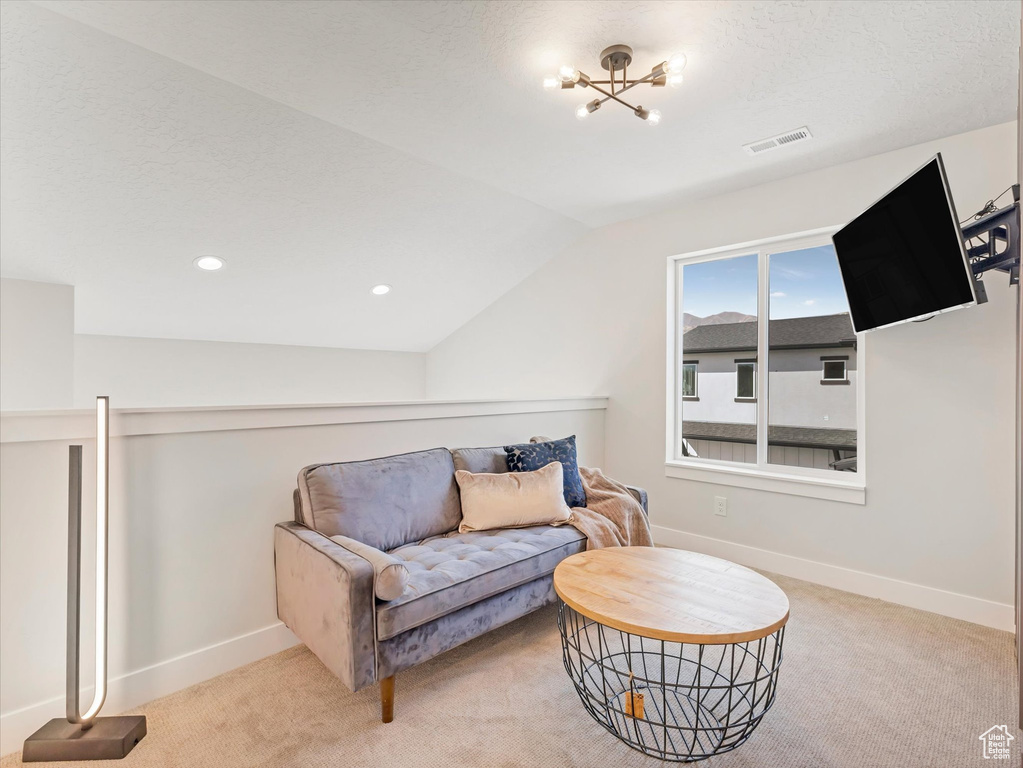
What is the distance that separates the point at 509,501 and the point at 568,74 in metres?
1.96

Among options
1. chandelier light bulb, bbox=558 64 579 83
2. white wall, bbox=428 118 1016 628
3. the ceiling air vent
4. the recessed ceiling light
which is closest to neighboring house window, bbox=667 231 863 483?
white wall, bbox=428 118 1016 628

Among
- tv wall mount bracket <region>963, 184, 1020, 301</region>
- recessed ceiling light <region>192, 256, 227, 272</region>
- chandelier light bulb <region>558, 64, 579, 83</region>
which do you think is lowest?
tv wall mount bracket <region>963, 184, 1020, 301</region>

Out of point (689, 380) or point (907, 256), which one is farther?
point (689, 380)

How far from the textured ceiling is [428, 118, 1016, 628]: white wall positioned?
0.20 meters

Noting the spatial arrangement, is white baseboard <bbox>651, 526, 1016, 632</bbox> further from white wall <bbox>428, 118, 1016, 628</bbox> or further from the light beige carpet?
the light beige carpet

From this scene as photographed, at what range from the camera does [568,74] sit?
207cm

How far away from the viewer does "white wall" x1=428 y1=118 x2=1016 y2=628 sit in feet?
8.43

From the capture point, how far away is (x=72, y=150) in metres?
2.35

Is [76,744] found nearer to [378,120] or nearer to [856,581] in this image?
[378,120]

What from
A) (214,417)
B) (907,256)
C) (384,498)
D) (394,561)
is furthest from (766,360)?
(214,417)

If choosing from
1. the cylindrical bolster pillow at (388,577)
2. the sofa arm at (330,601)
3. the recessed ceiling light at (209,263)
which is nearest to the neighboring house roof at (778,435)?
the cylindrical bolster pillow at (388,577)

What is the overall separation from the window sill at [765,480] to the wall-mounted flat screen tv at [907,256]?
954 mm

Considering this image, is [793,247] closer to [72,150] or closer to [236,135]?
[236,135]

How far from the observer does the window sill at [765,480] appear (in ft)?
9.89
